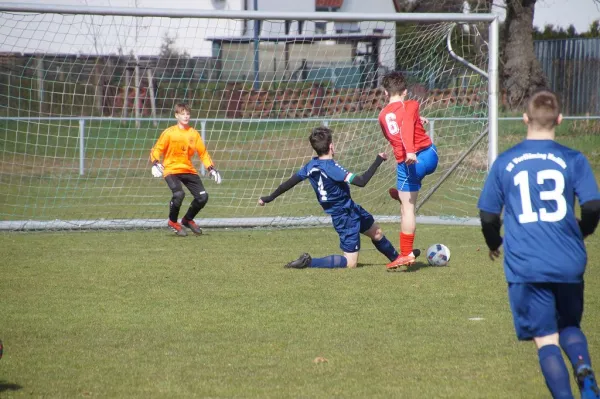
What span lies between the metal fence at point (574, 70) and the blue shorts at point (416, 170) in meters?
19.5

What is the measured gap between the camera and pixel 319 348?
5.54 metres

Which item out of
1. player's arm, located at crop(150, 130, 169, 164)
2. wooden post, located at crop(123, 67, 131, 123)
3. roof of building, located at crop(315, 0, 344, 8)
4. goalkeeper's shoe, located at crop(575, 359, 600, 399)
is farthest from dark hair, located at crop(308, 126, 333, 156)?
roof of building, located at crop(315, 0, 344, 8)

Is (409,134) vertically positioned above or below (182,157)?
above

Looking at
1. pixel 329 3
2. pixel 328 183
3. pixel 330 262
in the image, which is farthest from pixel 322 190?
pixel 329 3

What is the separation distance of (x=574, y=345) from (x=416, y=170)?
4.57 meters

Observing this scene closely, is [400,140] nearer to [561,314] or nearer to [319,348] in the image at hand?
[319,348]

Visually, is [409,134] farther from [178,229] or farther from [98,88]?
[98,88]

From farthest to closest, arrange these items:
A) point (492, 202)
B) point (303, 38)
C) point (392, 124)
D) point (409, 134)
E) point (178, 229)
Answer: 1. point (303, 38)
2. point (178, 229)
3. point (392, 124)
4. point (409, 134)
5. point (492, 202)

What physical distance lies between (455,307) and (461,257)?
265cm

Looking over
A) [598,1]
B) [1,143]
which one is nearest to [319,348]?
[1,143]

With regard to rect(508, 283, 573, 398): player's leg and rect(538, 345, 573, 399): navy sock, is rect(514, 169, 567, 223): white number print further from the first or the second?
rect(538, 345, 573, 399): navy sock

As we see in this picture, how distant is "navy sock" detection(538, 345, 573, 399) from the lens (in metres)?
3.94

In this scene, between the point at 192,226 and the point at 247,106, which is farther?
the point at 247,106

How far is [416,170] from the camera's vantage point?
28.0 ft
